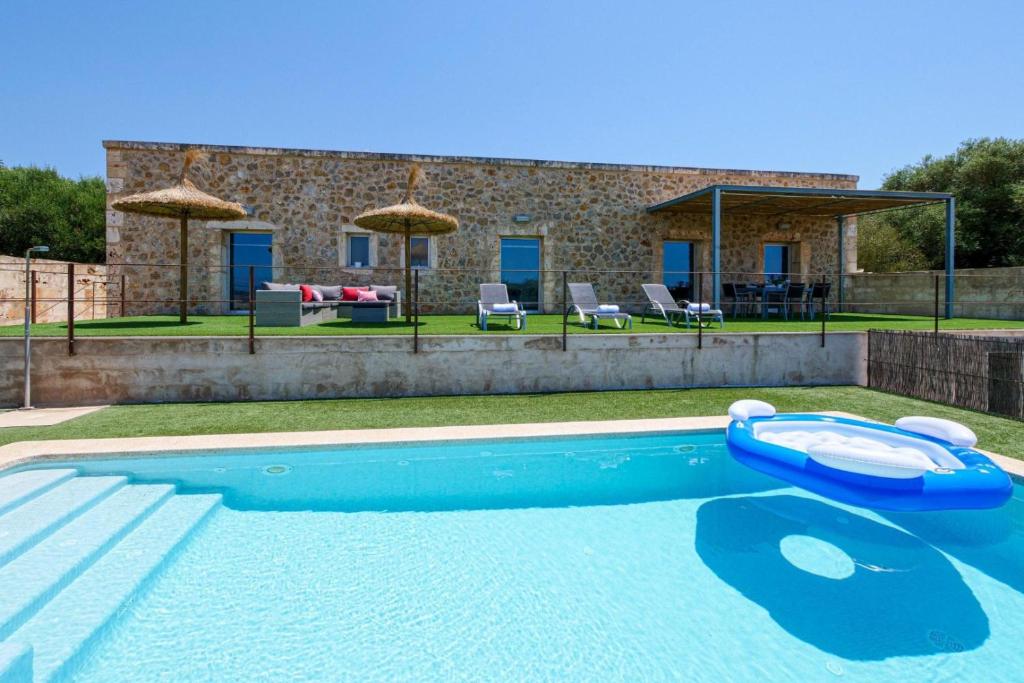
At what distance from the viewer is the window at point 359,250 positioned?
11.9 metres

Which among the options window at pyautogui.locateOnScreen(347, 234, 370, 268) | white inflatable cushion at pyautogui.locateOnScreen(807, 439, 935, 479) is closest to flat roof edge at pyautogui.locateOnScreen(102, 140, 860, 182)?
window at pyautogui.locateOnScreen(347, 234, 370, 268)

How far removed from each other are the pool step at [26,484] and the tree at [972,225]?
22.7 meters

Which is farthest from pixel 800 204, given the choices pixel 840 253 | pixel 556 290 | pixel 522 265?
pixel 522 265

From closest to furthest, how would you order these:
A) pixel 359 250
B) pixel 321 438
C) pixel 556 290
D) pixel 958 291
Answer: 1. pixel 321 438
2. pixel 359 250
3. pixel 958 291
4. pixel 556 290

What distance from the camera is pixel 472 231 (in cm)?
1215

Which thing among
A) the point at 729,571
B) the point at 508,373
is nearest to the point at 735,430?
the point at 729,571

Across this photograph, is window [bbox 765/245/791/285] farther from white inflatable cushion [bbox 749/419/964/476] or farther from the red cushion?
white inflatable cushion [bbox 749/419/964/476]

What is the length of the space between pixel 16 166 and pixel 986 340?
33.2 m

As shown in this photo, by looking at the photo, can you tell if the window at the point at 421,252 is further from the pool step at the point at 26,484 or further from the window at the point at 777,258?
the pool step at the point at 26,484

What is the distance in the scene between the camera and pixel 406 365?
258 inches

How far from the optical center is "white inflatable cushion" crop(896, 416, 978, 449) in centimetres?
320

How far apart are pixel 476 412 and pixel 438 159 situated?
803 cm

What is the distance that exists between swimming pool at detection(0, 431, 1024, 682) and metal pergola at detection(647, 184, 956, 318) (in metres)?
6.22

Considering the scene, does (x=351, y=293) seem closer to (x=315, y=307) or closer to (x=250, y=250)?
(x=315, y=307)
